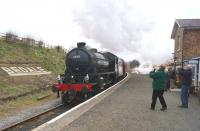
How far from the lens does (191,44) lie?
2622 cm

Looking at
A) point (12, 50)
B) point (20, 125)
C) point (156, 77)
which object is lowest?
point (20, 125)

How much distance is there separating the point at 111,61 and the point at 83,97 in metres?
8.61

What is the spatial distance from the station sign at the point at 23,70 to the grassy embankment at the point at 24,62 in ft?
2.65

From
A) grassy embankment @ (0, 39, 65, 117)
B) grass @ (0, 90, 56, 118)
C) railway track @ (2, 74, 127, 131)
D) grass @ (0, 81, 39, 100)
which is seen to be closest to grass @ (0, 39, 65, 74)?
grassy embankment @ (0, 39, 65, 117)

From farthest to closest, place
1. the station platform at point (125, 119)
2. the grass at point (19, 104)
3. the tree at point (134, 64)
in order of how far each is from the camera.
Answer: the tree at point (134, 64) → the grass at point (19, 104) → the station platform at point (125, 119)

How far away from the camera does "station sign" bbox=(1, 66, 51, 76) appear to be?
25.0 metres

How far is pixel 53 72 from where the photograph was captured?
33469 mm

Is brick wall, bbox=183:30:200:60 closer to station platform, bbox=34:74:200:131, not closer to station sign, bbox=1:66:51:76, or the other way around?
station sign, bbox=1:66:51:76

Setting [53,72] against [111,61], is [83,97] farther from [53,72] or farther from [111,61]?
[53,72]

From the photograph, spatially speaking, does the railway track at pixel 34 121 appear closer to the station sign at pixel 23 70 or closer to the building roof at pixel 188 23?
the station sign at pixel 23 70

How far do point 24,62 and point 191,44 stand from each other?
14894 millimetres

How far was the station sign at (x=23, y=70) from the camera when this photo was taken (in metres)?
25.0

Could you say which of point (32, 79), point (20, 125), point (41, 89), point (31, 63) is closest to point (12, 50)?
point (31, 63)

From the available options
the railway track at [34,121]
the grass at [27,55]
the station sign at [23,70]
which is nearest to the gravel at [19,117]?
the railway track at [34,121]
